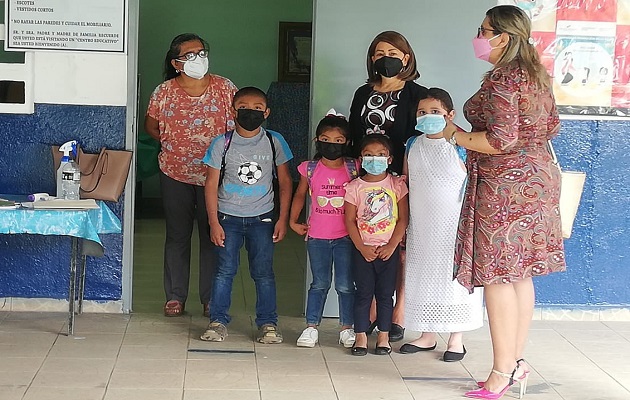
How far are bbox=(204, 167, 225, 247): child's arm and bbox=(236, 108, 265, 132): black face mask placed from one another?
249 millimetres

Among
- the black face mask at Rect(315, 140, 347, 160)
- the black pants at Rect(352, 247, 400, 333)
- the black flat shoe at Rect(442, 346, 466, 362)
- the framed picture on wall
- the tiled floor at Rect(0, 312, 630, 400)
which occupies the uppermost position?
the framed picture on wall

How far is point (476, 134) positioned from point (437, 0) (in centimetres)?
154

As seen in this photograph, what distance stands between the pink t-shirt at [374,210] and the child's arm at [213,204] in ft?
2.04

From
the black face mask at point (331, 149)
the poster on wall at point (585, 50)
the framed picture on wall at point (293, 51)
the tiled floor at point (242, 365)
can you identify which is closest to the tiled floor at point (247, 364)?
the tiled floor at point (242, 365)

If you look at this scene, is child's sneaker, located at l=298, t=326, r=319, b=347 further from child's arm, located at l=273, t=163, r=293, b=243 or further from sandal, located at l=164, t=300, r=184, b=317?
sandal, located at l=164, t=300, r=184, b=317

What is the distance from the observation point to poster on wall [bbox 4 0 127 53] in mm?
4984

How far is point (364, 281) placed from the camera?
457 centimetres

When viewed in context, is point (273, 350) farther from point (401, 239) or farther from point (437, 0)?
point (437, 0)

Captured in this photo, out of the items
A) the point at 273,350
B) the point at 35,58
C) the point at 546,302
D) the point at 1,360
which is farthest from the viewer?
the point at 546,302

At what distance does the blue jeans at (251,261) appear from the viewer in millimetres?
4758

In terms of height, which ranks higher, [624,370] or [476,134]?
[476,134]

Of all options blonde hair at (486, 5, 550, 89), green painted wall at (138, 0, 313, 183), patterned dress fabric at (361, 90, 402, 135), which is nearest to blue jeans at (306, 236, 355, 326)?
patterned dress fabric at (361, 90, 402, 135)

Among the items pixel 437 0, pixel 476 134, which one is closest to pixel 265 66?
pixel 437 0

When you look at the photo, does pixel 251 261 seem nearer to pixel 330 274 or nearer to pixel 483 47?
pixel 330 274
